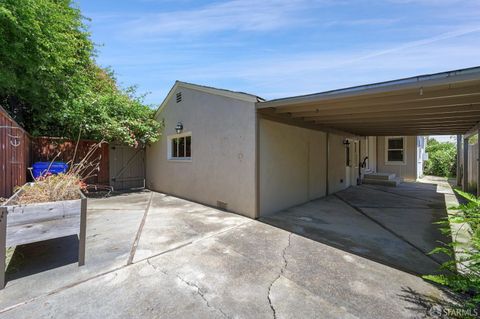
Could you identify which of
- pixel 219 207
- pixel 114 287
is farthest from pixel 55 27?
pixel 114 287

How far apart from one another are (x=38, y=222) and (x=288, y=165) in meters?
5.28

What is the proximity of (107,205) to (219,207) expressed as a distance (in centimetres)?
344

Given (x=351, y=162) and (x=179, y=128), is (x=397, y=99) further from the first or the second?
(x=351, y=162)

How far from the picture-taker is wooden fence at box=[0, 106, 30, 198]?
429 cm

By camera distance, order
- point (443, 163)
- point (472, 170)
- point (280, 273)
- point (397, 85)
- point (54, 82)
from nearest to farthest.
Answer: point (280, 273)
point (397, 85)
point (54, 82)
point (472, 170)
point (443, 163)

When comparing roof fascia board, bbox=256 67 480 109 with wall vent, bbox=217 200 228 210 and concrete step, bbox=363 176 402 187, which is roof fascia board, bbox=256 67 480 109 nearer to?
wall vent, bbox=217 200 228 210

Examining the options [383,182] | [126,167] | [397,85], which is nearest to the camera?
[397,85]

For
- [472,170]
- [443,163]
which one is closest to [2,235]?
[472,170]

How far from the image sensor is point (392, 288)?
262 cm

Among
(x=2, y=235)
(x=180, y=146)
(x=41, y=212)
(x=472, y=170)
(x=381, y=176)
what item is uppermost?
(x=180, y=146)

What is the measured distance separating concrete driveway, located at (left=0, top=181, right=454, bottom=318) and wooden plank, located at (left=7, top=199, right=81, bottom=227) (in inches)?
28.5

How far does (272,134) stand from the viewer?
5777 millimetres

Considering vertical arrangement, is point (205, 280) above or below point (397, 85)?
below

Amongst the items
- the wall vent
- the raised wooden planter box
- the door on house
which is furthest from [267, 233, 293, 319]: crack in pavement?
→ the door on house
